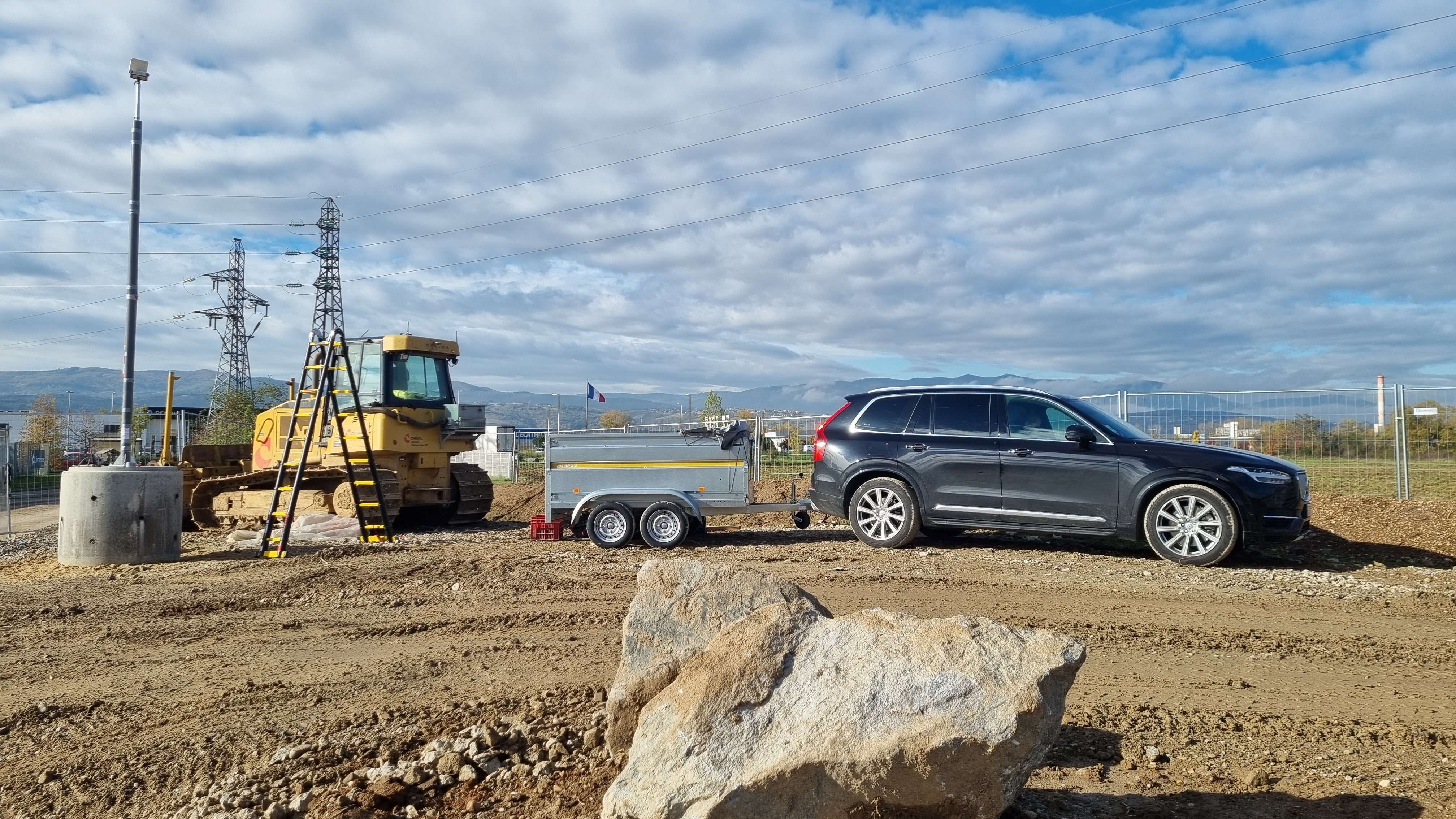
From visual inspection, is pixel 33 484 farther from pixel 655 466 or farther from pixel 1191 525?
→ pixel 1191 525

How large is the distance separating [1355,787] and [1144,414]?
13.5 meters

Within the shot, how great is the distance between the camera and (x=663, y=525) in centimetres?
1220

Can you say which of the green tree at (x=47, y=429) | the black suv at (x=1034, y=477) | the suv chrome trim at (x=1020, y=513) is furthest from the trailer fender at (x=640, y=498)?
the green tree at (x=47, y=429)

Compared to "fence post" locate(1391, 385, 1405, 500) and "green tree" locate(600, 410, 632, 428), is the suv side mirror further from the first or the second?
"green tree" locate(600, 410, 632, 428)

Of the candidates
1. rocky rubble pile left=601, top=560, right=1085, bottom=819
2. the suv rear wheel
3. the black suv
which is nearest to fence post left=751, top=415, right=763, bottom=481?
the black suv

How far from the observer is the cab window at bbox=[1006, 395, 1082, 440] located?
35.5 ft

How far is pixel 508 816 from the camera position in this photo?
3826 mm

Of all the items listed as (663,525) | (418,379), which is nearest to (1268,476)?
(663,525)

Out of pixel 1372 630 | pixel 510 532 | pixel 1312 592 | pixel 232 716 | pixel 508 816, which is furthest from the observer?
pixel 510 532

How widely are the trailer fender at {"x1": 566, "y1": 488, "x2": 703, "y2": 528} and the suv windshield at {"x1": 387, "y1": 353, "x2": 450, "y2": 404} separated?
4.55 m

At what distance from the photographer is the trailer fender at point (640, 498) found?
12125 millimetres

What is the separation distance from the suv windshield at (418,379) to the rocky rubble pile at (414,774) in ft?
36.6

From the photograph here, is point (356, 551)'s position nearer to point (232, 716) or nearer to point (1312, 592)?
point (232, 716)

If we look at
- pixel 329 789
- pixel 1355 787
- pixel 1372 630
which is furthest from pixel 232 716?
pixel 1372 630
